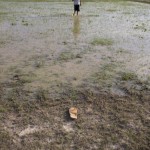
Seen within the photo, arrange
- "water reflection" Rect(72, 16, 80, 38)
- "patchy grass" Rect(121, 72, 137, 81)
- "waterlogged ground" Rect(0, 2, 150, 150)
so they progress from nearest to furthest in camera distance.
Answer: "waterlogged ground" Rect(0, 2, 150, 150), "patchy grass" Rect(121, 72, 137, 81), "water reflection" Rect(72, 16, 80, 38)

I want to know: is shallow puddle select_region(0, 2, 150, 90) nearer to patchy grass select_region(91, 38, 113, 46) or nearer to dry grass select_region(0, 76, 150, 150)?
patchy grass select_region(91, 38, 113, 46)

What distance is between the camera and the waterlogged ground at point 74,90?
252 inches

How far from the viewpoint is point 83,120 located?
7082 mm

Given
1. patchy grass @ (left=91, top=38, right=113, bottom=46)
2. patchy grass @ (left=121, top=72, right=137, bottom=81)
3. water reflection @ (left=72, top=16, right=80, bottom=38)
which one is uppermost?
patchy grass @ (left=121, top=72, right=137, bottom=81)

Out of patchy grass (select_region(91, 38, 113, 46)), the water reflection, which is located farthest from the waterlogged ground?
the water reflection

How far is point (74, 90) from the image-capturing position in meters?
8.75

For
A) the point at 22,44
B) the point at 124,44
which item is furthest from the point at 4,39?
the point at 124,44

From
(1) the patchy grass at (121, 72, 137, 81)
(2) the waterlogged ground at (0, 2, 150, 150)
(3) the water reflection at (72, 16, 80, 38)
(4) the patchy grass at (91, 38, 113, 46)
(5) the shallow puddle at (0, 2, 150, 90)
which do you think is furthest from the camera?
(3) the water reflection at (72, 16, 80, 38)

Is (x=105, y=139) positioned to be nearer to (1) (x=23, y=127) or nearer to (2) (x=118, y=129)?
(2) (x=118, y=129)

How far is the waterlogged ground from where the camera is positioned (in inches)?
252

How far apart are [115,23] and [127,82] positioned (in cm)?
1229

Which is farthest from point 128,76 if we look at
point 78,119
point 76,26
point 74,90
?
point 76,26

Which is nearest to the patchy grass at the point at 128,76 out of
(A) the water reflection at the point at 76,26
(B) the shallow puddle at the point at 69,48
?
(B) the shallow puddle at the point at 69,48

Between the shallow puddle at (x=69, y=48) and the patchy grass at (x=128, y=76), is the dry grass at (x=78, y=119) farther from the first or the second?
the shallow puddle at (x=69, y=48)
